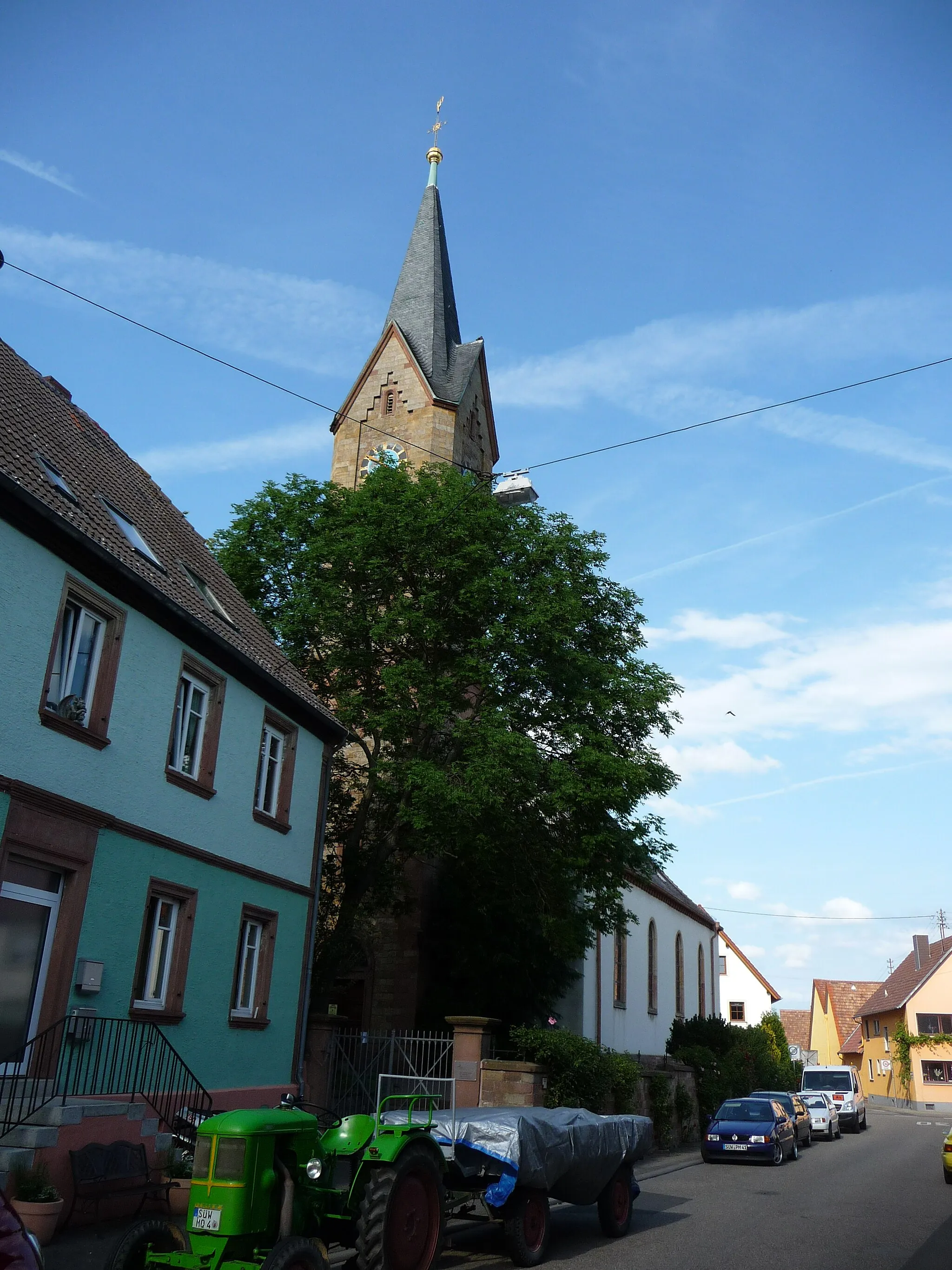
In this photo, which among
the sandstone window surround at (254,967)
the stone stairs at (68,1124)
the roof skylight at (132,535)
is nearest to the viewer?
the stone stairs at (68,1124)

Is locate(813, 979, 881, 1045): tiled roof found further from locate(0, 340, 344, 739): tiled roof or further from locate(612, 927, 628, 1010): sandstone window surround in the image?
locate(0, 340, 344, 739): tiled roof

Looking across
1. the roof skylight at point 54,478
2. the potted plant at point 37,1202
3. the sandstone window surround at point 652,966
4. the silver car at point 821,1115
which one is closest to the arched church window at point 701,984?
the sandstone window surround at point 652,966

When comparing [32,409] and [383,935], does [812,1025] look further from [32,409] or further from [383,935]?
[32,409]

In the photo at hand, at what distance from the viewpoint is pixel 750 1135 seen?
21.2 m

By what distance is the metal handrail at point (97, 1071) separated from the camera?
1051 cm

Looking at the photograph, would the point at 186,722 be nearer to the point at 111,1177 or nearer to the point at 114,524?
the point at 114,524

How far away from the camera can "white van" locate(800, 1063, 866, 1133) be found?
3475 cm

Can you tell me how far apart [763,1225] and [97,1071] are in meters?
7.76

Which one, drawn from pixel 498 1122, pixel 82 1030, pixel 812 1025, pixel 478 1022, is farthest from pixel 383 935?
pixel 812 1025

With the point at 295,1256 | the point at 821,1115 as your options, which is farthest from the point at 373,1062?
the point at 821,1115

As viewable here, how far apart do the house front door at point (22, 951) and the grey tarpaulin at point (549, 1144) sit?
15.0 ft

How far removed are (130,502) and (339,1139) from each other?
38.1 ft

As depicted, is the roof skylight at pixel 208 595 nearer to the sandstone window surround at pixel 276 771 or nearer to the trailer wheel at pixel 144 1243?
the sandstone window surround at pixel 276 771

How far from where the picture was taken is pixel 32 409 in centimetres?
1537
